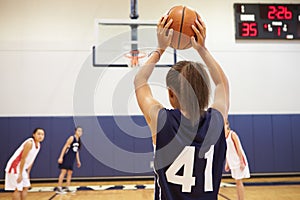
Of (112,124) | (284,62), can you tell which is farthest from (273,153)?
(112,124)

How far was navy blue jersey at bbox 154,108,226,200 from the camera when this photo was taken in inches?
47.2

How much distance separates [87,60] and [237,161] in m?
4.86

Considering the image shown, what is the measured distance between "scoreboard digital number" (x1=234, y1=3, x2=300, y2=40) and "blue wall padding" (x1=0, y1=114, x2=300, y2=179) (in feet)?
7.26

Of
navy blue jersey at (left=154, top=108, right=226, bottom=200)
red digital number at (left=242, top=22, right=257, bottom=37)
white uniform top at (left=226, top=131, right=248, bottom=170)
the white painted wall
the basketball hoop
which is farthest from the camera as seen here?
red digital number at (left=242, top=22, right=257, bottom=37)

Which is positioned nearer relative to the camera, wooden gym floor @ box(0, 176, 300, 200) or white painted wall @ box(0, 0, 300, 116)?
wooden gym floor @ box(0, 176, 300, 200)

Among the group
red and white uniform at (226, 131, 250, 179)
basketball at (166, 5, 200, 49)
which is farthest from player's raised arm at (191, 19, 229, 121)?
red and white uniform at (226, 131, 250, 179)

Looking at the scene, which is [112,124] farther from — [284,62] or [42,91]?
[284,62]

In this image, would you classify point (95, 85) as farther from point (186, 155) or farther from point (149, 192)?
point (186, 155)

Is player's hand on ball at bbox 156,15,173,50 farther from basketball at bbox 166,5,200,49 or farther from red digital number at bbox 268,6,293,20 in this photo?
red digital number at bbox 268,6,293,20

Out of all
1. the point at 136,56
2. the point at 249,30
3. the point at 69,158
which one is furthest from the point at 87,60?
the point at 249,30

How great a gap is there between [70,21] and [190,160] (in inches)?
332

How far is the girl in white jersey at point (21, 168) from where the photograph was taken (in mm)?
5080

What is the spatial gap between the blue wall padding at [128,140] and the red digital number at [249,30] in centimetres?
222

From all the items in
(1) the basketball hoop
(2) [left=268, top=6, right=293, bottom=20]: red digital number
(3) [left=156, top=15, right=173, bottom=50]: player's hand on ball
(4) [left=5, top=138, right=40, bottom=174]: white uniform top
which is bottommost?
(4) [left=5, top=138, right=40, bottom=174]: white uniform top
